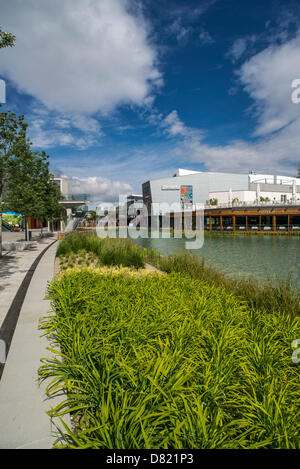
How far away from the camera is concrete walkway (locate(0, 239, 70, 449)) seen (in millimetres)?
1910

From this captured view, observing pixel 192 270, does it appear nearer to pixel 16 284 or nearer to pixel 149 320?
pixel 149 320

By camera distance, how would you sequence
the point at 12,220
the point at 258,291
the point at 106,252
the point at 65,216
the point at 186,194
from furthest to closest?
the point at 186,194 → the point at 12,220 → the point at 65,216 → the point at 106,252 → the point at 258,291

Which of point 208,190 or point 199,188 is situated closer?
point 208,190

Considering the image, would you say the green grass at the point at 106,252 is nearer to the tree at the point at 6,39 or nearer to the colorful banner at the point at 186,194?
the tree at the point at 6,39

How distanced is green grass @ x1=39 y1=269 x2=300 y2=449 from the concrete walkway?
0.35 feet

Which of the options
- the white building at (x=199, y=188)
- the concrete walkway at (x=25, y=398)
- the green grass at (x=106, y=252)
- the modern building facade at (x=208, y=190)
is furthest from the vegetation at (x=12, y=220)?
the concrete walkway at (x=25, y=398)

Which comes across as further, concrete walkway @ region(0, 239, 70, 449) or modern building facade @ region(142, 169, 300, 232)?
modern building facade @ region(142, 169, 300, 232)

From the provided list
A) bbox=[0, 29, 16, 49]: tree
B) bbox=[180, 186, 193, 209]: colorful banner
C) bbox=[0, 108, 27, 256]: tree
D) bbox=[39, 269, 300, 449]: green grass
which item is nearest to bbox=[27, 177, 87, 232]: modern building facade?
bbox=[0, 108, 27, 256]: tree

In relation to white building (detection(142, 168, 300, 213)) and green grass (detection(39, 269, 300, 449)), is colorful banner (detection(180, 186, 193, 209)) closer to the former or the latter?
white building (detection(142, 168, 300, 213))

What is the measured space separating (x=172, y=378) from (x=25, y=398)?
1.46 m

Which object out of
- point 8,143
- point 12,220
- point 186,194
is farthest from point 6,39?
point 186,194

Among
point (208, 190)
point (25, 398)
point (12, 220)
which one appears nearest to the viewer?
point (25, 398)

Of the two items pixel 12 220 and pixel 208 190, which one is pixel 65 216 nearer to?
pixel 12 220

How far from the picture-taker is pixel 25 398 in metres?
2.33
